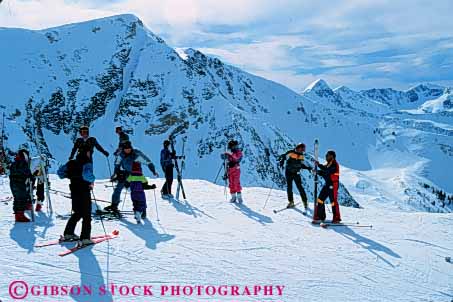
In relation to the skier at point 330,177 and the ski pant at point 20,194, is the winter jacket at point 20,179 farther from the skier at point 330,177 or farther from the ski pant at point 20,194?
the skier at point 330,177

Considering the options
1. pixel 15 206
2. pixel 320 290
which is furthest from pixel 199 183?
pixel 320 290

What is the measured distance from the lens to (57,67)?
4392 inches

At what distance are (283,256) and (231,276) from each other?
168 cm

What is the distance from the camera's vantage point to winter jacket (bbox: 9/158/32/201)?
406 inches

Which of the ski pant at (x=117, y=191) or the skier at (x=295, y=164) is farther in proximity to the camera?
the skier at (x=295, y=164)

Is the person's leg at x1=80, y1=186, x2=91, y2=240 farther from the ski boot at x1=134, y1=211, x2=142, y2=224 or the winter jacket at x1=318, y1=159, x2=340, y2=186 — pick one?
the winter jacket at x1=318, y1=159, x2=340, y2=186

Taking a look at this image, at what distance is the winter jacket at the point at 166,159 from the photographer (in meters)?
14.1

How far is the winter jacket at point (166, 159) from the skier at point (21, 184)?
456 cm

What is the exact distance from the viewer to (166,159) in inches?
559

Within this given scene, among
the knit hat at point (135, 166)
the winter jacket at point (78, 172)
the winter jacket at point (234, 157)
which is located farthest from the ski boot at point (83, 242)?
the winter jacket at point (234, 157)

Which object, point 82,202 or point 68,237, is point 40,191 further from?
point 82,202

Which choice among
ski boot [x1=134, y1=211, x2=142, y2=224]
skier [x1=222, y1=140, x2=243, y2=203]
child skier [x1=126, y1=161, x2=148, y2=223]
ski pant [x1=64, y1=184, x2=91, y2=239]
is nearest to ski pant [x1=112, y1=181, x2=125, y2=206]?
child skier [x1=126, y1=161, x2=148, y2=223]

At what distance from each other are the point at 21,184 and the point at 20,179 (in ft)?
0.41

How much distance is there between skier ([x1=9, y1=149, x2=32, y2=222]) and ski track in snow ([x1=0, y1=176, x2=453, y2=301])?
38 cm
